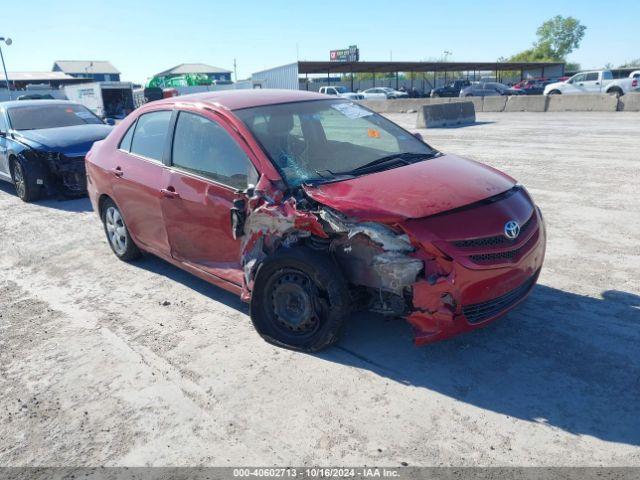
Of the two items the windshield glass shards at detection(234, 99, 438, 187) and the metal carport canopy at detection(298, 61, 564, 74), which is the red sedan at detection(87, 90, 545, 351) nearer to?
the windshield glass shards at detection(234, 99, 438, 187)

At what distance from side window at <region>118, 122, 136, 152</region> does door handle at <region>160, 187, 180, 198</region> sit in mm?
1075

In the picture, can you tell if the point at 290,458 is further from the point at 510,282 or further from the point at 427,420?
the point at 510,282

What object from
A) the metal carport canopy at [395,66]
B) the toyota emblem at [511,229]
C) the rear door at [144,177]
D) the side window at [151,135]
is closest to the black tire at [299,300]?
the toyota emblem at [511,229]

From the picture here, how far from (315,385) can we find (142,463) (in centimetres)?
109

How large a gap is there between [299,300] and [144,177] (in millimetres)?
2151

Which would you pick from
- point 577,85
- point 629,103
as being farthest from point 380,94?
point 629,103

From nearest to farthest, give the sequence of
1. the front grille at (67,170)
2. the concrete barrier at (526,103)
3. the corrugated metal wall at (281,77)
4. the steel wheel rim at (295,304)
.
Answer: the steel wheel rim at (295,304) < the front grille at (67,170) < the concrete barrier at (526,103) < the corrugated metal wall at (281,77)

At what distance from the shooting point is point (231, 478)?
2.57 metres

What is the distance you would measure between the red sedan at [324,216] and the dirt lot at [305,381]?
1.16 ft

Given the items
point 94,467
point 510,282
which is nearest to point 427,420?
point 510,282

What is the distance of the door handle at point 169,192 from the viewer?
172 inches

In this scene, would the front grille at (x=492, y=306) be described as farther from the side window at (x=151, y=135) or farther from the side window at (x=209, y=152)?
the side window at (x=151, y=135)

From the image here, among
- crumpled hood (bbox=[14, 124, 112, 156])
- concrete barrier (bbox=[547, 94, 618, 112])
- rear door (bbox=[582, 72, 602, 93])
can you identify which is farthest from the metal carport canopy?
crumpled hood (bbox=[14, 124, 112, 156])

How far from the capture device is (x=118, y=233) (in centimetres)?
565
